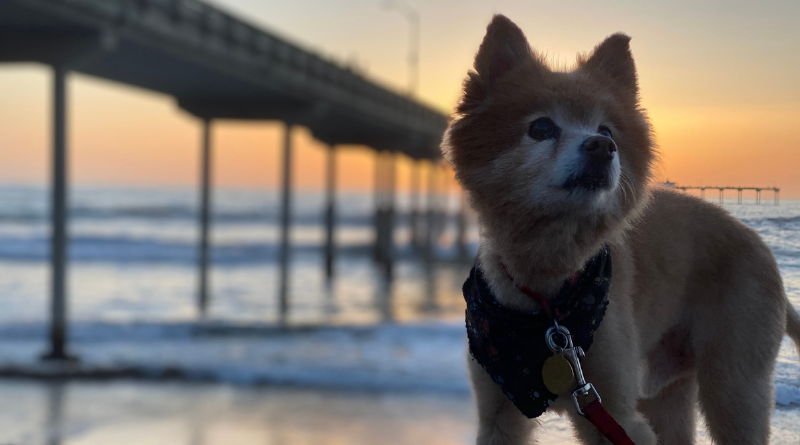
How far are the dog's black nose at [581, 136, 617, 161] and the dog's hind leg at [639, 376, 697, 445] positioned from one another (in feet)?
3.28

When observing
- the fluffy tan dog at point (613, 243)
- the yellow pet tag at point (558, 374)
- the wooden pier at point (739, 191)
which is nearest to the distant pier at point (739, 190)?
the wooden pier at point (739, 191)

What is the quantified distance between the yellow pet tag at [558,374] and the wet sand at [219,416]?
451 cm

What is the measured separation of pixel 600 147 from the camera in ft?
6.14

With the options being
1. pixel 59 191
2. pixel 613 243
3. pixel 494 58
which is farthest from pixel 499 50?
pixel 59 191

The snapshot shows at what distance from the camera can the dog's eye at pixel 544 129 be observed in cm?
201

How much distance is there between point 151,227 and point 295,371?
44120 millimetres

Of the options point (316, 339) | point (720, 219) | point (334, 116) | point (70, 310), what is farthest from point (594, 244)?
point (334, 116)

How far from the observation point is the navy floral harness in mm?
2074

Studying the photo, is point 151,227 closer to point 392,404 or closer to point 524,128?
point 392,404

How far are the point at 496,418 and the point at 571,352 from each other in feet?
1.35

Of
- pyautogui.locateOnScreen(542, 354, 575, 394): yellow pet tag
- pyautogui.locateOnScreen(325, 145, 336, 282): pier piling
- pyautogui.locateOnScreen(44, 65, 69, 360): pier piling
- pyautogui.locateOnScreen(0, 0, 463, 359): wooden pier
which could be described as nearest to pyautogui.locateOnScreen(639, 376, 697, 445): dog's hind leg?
pyautogui.locateOnScreen(542, 354, 575, 394): yellow pet tag

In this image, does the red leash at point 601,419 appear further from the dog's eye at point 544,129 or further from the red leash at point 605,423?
the dog's eye at point 544,129

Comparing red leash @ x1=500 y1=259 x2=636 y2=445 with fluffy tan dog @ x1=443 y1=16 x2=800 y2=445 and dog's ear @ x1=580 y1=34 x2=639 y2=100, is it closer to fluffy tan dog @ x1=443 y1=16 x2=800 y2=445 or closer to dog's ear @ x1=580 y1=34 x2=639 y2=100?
fluffy tan dog @ x1=443 y1=16 x2=800 y2=445

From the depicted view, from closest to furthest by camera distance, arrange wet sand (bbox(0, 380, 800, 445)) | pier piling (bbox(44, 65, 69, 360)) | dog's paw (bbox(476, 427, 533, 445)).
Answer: dog's paw (bbox(476, 427, 533, 445)), wet sand (bbox(0, 380, 800, 445)), pier piling (bbox(44, 65, 69, 360))
